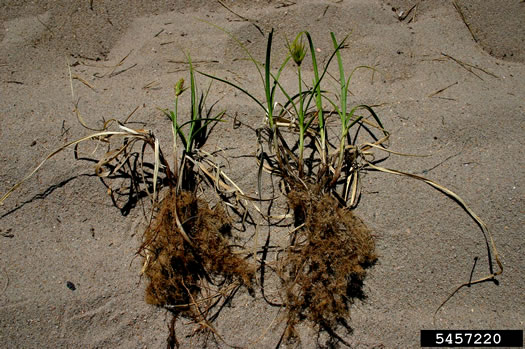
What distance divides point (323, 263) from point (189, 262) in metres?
0.43

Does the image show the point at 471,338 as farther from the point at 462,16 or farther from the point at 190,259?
the point at 462,16

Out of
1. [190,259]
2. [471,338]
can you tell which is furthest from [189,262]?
[471,338]

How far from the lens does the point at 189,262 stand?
1331mm

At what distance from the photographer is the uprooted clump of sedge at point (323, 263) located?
1.30m

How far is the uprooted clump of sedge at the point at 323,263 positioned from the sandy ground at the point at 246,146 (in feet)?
0.17

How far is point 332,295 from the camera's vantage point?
1.30 m

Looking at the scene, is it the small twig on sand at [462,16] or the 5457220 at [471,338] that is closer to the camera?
the 5457220 at [471,338]

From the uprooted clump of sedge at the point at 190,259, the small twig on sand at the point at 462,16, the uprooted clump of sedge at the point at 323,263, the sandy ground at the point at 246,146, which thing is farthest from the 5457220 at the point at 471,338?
the small twig on sand at the point at 462,16

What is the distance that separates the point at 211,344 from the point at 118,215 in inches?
21.3

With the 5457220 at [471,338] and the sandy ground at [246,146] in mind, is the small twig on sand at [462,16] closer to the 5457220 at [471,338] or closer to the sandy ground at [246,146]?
the sandy ground at [246,146]

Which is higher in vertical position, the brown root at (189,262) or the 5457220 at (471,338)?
the brown root at (189,262)

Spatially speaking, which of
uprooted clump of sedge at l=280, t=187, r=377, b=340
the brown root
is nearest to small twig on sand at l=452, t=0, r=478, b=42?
uprooted clump of sedge at l=280, t=187, r=377, b=340

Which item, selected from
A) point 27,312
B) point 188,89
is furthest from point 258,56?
point 27,312

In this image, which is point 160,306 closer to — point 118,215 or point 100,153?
point 118,215
